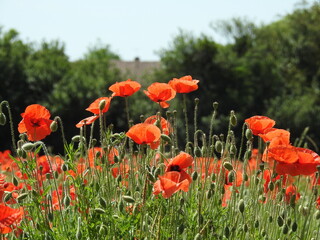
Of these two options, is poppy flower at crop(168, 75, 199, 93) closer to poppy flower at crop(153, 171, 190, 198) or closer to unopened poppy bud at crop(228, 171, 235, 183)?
unopened poppy bud at crop(228, 171, 235, 183)

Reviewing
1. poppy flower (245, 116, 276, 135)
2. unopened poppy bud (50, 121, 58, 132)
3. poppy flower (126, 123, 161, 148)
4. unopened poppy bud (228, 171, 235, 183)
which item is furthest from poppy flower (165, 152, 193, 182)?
unopened poppy bud (50, 121, 58, 132)

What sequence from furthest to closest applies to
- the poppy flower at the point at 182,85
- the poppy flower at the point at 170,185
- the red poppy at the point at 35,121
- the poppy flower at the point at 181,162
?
the poppy flower at the point at 182,85 < the red poppy at the point at 35,121 < the poppy flower at the point at 181,162 < the poppy flower at the point at 170,185

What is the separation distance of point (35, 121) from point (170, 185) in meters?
0.92

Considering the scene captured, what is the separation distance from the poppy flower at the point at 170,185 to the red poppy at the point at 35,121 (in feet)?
2.65

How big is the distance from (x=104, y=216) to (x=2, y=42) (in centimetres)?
1334

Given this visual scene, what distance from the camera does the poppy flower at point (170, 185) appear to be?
1937 millimetres

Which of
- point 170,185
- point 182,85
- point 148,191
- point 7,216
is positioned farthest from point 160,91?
point 7,216

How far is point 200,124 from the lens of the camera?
Result: 14.4m

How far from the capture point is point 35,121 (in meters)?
2.59

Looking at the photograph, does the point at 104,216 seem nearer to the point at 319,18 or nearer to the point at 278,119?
the point at 278,119

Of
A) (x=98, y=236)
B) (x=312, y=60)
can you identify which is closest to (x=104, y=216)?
(x=98, y=236)

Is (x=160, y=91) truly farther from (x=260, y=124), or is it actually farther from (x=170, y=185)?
(x=170, y=185)

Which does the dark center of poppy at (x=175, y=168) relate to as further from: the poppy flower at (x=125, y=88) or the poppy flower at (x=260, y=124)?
the poppy flower at (x=125, y=88)

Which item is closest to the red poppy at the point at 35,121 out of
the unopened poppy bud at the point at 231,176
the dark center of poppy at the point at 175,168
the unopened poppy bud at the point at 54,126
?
the unopened poppy bud at the point at 54,126
